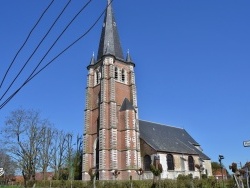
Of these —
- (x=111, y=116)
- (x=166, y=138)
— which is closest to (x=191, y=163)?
(x=166, y=138)

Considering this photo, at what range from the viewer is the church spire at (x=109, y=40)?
133 ft

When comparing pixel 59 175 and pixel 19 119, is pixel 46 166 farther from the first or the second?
pixel 19 119

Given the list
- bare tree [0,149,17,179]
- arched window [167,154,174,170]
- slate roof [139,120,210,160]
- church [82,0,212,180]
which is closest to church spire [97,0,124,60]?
church [82,0,212,180]

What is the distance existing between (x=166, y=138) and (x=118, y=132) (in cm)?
1012

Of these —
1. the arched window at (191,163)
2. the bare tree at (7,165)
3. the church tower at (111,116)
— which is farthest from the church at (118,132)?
the bare tree at (7,165)

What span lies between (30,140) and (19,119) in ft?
10.5

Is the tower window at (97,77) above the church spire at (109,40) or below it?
below

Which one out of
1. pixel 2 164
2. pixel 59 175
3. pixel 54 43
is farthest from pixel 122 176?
pixel 2 164

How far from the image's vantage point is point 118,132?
34938 millimetres

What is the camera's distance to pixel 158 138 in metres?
39.8

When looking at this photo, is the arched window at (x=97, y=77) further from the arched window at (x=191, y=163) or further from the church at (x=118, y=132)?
the arched window at (x=191, y=163)

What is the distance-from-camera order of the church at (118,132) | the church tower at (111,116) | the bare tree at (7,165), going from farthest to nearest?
the bare tree at (7,165) < the church at (118,132) < the church tower at (111,116)

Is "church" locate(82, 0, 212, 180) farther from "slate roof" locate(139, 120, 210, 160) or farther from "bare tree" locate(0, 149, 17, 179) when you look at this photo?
"bare tree" locate(0, 149, 17, 179)

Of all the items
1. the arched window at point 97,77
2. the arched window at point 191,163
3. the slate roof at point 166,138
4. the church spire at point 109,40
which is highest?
the church spire at point 109,40
